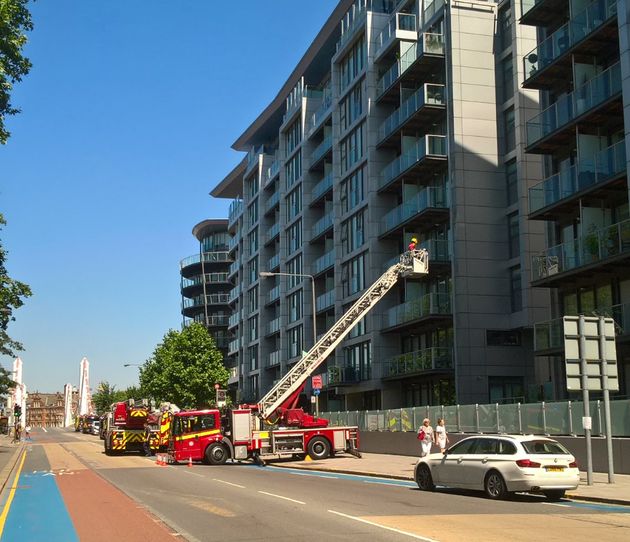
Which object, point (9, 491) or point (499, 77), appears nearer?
point (9, 491)

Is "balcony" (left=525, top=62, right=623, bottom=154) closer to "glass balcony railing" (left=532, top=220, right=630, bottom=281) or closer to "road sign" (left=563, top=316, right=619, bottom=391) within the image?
"glass balcony railing" (left=532, top=220, right=630, bottom=281)

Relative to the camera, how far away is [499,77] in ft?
150

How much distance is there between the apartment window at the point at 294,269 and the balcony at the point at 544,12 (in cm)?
3499

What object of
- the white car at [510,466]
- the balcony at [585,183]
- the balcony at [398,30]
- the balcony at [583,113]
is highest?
the balcony at [398,30]

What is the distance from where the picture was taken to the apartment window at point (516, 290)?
43688 mm

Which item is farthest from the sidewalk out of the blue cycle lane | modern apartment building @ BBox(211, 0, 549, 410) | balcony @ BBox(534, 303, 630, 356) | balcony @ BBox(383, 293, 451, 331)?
the blue cycle lane

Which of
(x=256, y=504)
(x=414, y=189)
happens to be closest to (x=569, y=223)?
(x=414, y=189)

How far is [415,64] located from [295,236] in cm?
2710

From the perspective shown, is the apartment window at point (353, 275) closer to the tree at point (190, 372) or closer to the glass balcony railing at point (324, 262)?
the glass balcony railing at point (324, 262)

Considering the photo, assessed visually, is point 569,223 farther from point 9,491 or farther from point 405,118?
point 9,491

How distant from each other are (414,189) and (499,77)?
7.64 meters

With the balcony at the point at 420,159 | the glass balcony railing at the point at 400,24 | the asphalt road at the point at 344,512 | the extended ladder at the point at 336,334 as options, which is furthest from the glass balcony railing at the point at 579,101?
the asphalt road at the point at 344,512

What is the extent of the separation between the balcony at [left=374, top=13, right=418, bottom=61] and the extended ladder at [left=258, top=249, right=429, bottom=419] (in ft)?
48.6

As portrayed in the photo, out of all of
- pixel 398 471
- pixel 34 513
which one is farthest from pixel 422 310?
pixel 34 513
